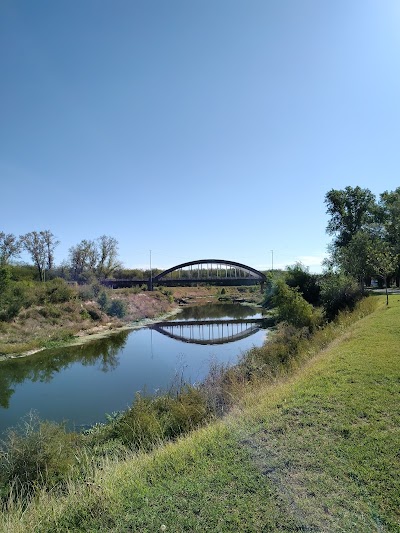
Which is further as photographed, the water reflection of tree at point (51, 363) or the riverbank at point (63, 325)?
the riverbank at point (63, 325)

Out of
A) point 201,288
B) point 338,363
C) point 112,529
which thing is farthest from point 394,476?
point 201,288

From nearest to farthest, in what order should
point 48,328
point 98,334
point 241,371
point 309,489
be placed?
point 309,489, point 241,371, point 48,328, point 98,334

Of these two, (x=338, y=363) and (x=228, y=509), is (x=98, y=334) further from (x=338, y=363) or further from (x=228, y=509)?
(x=228, y=509)

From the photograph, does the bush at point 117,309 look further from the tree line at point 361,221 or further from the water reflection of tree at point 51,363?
the tree line at point 361,221

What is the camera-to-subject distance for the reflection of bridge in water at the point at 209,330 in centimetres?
3035

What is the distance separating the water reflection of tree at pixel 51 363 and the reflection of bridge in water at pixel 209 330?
7.19m

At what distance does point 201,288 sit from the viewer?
94.1 metres

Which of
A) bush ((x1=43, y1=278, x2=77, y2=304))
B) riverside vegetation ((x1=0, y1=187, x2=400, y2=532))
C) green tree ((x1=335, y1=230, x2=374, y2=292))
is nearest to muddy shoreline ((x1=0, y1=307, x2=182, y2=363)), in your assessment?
bush ((x1=43, y1=278, x2=77, y2=304))

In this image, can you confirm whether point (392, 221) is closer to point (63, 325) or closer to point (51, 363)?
point (63, 325)

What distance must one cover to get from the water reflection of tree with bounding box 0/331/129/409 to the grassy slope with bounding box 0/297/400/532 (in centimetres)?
1133

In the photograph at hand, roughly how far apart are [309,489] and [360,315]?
1750cm

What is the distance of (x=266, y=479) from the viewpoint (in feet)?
15.0

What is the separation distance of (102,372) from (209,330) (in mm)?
19008

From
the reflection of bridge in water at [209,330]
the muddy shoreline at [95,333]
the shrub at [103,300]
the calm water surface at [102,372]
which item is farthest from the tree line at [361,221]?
the shrub at [103,300]
